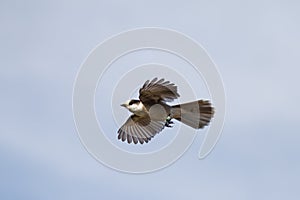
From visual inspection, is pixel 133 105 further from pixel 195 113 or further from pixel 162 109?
pixel 195 113

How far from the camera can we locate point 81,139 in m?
14.1

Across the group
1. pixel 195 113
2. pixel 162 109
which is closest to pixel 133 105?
pixel 162 109

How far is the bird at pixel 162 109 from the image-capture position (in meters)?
13.5

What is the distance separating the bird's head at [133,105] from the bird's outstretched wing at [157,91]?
346 mm

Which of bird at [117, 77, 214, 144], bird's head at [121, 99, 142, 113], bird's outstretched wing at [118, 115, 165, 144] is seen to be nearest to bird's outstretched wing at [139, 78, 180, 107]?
bird at [117, 77, 214, 144]

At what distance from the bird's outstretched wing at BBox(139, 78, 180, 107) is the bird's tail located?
0.42m

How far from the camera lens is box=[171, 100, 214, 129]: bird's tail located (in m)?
13.8

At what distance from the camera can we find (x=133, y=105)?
14.3 m

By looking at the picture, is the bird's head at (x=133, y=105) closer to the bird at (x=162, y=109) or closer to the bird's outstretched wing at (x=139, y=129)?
the bird at (x=162, y=109)

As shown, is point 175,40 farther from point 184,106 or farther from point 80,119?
point 80,119

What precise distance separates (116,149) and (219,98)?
8.25ft

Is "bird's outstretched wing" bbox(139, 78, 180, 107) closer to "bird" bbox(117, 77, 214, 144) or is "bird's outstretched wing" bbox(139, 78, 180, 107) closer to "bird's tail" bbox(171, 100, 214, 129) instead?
"bird" bbox(117, 77, 214, 144)

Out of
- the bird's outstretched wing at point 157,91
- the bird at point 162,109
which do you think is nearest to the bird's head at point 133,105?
the bird at point 162,109

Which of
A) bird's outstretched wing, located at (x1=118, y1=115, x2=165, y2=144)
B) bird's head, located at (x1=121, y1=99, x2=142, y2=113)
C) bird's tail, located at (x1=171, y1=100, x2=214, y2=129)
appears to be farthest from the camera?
bird's outstretched wing, located at (x1=118, y1=115, x2=165, y2=144)
